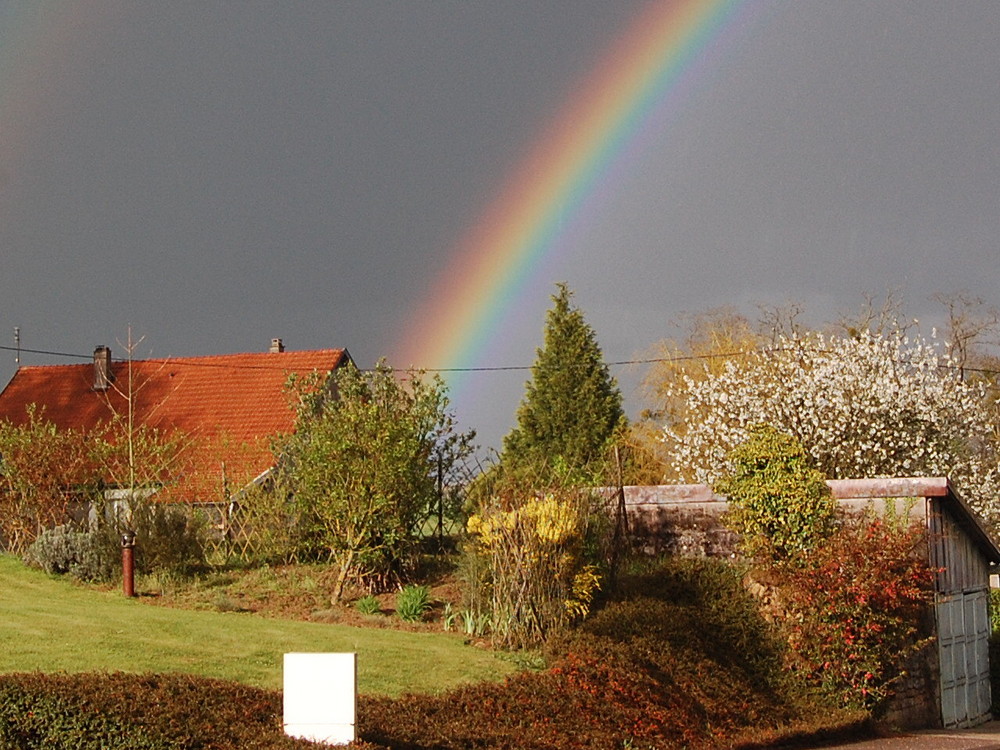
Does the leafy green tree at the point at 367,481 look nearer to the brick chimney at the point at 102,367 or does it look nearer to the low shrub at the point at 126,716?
the low shrub at the point at 126,716

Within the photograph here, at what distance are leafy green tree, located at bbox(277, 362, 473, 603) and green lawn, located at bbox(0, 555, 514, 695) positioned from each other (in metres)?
2.58

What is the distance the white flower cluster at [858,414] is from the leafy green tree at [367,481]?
12385mm

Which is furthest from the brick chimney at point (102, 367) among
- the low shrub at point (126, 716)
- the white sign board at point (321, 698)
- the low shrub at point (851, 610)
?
the white sign board at point (321, 698)

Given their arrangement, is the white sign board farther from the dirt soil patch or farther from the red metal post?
the red metal post

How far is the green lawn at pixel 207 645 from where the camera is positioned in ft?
44.1

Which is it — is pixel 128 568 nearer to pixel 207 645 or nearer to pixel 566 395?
pixel 207 645

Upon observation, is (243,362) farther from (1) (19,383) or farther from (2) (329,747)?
(2) (329,747)

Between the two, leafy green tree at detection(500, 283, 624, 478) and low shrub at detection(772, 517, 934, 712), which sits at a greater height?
leafy green tree at detection(500, 283, 624, 478)

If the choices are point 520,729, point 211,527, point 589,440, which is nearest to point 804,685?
point 520,729

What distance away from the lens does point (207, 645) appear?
14891 mm

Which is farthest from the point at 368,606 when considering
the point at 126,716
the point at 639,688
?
the point at 126,716

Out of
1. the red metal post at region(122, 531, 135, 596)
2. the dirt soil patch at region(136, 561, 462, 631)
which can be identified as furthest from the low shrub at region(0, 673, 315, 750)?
the red metal post at region(122, 531, 135, 596)

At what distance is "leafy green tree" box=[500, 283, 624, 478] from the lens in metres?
43.8

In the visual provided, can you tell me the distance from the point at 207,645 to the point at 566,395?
2998 centimetres
